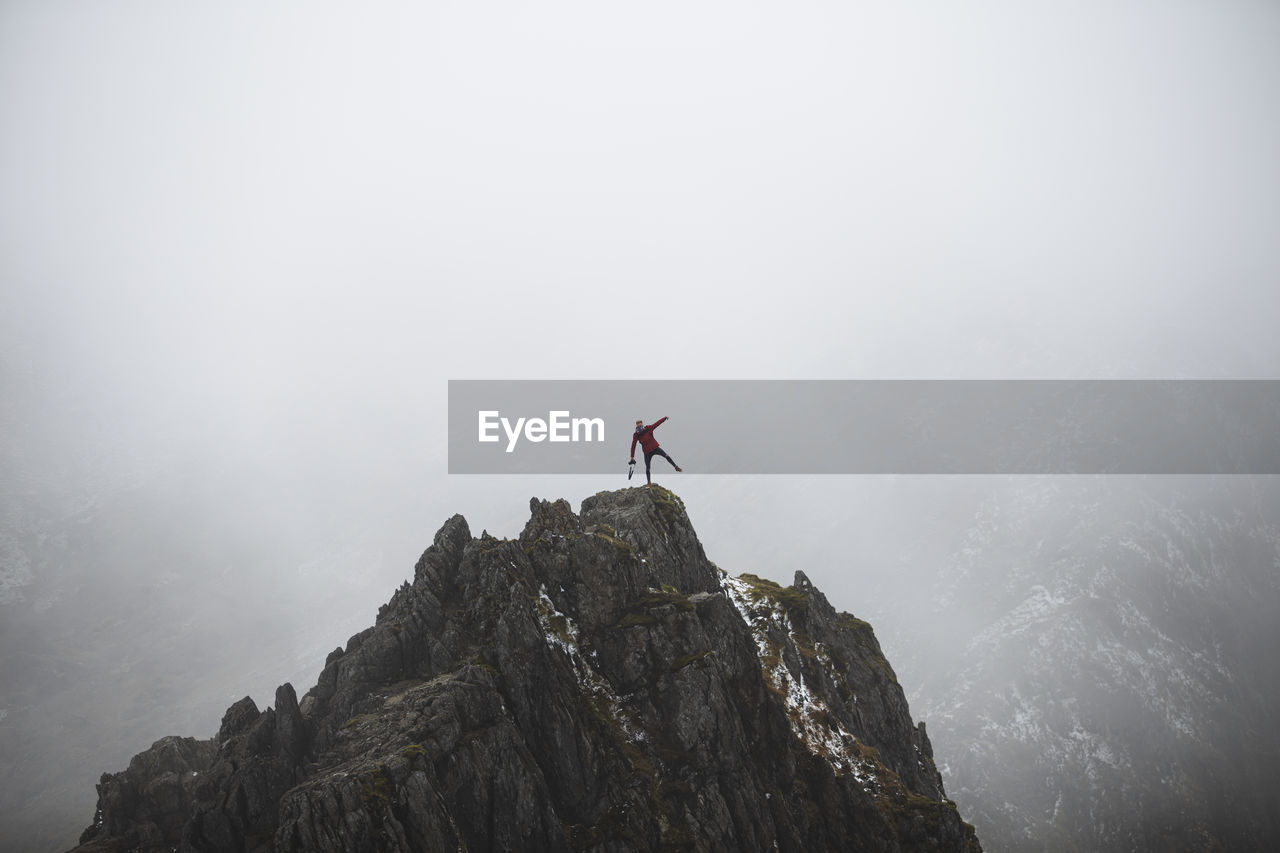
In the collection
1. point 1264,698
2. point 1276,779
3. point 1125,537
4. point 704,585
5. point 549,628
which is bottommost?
point 1276,779

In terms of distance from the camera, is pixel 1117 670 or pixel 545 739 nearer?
pixel 545 739

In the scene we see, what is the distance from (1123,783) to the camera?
460 feet

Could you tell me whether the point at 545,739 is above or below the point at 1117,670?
below

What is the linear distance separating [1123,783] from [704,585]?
525ft

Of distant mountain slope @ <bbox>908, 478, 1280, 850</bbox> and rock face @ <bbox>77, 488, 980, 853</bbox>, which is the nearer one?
rock face @ <bbox>77, 488, 980, 853</bbox>

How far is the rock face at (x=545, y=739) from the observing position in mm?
26062

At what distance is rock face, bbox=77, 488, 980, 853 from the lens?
26062 mm

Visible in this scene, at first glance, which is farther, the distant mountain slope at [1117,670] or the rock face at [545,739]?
the distant mountain slope at [1117,670]

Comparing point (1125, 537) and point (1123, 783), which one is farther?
point (1125, 537)

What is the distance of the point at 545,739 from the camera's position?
97.0ft

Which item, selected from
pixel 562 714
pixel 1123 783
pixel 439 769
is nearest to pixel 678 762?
pixel 562 714

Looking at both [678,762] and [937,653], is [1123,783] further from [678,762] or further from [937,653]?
[678,762]

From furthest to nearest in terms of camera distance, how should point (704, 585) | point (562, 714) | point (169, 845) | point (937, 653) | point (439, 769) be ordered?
point (937, 653) < point (704, 585) < point (169, 845) < point (562, 714) < point (439, 769)

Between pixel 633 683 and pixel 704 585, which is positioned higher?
pixel 704 585
